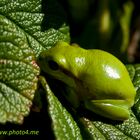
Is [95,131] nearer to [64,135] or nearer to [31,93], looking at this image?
[64,135]

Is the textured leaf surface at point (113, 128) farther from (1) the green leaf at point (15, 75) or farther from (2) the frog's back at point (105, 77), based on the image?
(1) the green leaf at point (15, 75)

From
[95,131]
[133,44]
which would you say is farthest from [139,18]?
[95,131]

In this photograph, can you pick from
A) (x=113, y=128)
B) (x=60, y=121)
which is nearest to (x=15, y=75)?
(x=60, y=121)

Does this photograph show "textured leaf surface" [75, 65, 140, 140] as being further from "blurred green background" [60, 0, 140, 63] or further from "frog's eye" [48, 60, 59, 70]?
"blurred green background" [60, 0, 140, 63]

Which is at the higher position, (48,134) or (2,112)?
(2,112)

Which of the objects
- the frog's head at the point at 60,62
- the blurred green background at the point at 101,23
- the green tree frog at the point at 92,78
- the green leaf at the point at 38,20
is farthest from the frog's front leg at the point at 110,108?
the blurred green background at the point at 101,23

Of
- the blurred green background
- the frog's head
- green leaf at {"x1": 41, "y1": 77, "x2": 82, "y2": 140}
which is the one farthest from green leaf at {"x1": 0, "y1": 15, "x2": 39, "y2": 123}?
the blurred green background
